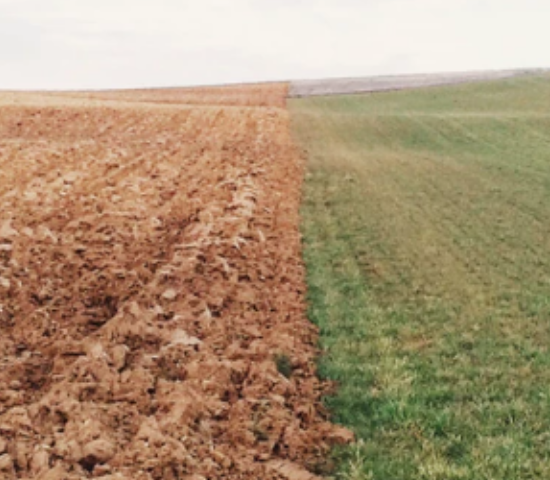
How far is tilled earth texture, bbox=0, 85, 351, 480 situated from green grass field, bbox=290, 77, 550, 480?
0.43 m

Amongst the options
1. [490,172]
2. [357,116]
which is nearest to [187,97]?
[357,116]

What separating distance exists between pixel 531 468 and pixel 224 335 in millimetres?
3470

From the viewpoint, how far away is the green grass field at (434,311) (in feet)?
20.3

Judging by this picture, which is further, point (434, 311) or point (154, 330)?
point (434, 311)

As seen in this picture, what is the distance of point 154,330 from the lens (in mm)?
8078

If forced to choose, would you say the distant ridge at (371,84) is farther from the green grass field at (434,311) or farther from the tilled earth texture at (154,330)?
the tilled earth texture at (154,330)

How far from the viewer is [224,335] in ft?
27.1

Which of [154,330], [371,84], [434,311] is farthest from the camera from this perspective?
[371,84]

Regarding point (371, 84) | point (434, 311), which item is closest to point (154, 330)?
point (434, 311)

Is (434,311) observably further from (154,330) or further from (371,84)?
(371,84)

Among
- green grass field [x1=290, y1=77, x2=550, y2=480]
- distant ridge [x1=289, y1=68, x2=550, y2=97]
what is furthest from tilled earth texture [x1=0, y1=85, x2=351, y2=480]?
distant ridge [x1=289, y1=68, x2=550, y2=97]

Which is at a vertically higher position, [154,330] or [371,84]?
[154,330]

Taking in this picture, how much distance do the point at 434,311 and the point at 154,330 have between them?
344 centimetres

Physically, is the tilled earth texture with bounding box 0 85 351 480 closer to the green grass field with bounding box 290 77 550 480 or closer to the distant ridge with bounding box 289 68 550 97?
the green grass field with bounding box 290 77 550 480
